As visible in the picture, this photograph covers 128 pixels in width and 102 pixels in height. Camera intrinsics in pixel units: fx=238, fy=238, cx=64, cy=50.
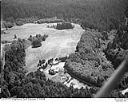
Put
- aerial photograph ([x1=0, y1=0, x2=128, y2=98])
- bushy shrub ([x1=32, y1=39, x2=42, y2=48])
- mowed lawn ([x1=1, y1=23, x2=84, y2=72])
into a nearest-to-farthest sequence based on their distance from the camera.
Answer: aerial photograph ([x1=0, y1=0, x2=128, y2=98])
mowed lawn ([x1=1, y1=23, x2=84, y2=72])
bushy shrub ([x1=32, y1=39, x2=42, y2=48])

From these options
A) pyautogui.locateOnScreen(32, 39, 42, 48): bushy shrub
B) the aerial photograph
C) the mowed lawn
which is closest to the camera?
the aerial photograph

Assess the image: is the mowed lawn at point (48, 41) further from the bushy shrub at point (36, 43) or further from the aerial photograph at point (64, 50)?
the bushy shrub at point (36, 43)

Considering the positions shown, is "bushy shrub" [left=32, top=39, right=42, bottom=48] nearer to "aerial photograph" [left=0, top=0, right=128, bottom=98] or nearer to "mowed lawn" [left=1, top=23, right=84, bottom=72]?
"aerial photograph" [left=0, top=0, right=128, bottom=98]

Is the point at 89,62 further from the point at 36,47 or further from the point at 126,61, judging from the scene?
the point at 126,61

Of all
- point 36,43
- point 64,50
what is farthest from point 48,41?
point 64,50

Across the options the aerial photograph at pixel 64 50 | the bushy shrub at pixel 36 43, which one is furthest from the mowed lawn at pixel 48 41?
the bushy shrub at pixel 36 43

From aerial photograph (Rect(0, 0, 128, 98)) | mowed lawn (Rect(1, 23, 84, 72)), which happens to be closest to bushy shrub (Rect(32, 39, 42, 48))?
aerial photograph (Rect(0, 0, 128, 98))

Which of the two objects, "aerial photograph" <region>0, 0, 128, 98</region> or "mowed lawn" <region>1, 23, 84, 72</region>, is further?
"mowed lawn" <region>1, 23, 84, 72</region>

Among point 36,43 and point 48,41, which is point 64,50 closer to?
point 36,43
